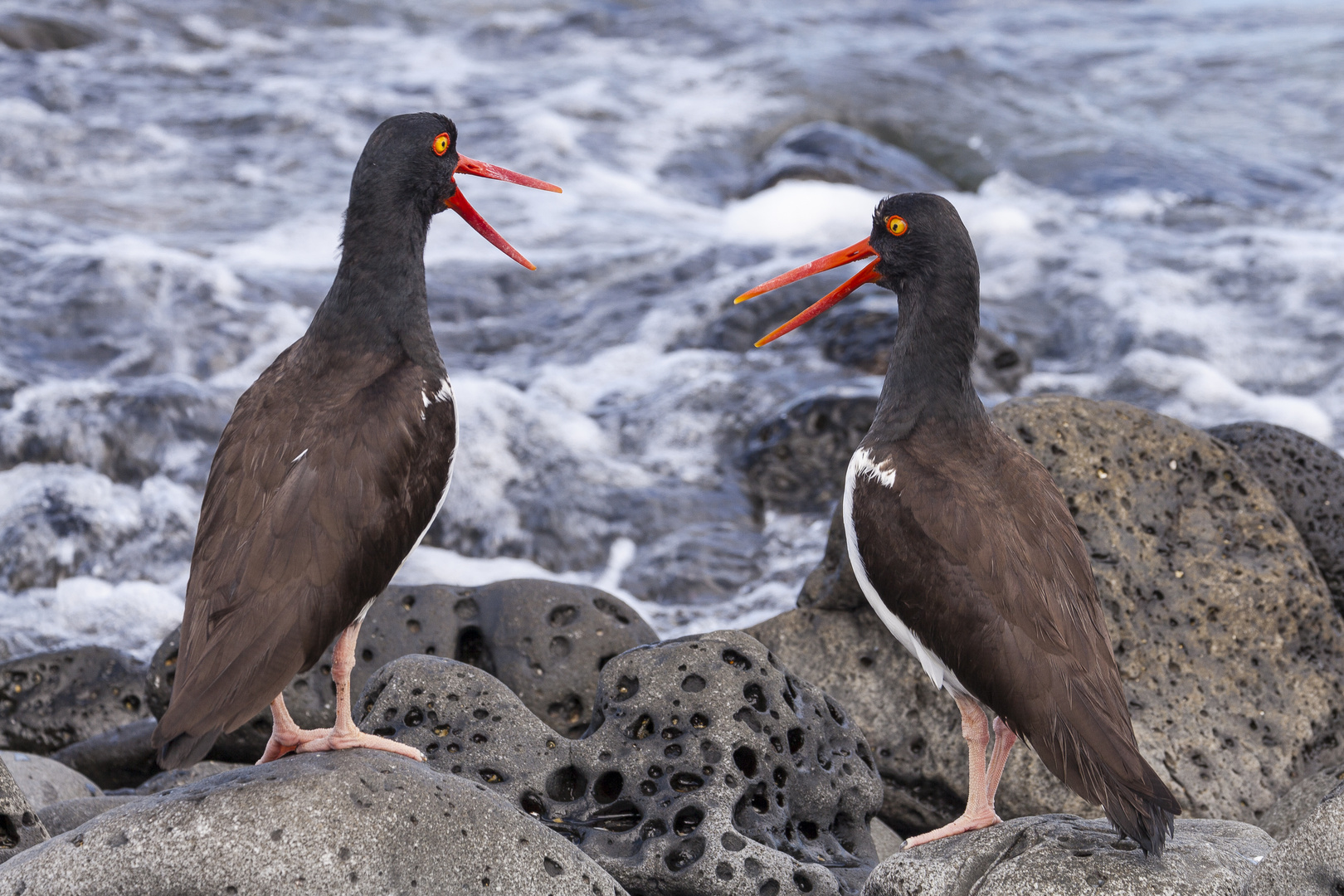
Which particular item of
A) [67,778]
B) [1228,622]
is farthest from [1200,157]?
[67,778]

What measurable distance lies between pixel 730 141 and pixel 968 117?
384 cm

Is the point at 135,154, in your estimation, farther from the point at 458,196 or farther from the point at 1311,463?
the point at 1311,463

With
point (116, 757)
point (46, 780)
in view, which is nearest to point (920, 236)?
point (46, 780)

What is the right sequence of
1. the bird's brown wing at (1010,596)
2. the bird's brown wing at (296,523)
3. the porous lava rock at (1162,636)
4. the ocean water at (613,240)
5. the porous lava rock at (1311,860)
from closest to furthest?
the porous lava rock at (1311,860) < the bird's brown wing at (296,523) < the bird's brown wing at (1010,596) < the porous lava rock at (1162,636) < the ocean water at (613,240)

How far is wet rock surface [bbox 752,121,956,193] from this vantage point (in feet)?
53.5

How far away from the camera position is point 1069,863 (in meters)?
3.96

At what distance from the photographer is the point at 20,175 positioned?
1567 centimetres

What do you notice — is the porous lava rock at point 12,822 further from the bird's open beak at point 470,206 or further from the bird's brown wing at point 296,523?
the bird's open beak at point 470,206

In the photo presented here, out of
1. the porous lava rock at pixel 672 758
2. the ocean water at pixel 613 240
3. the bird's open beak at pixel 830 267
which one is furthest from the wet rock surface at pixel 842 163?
the porous lava rock at pixel 672 758

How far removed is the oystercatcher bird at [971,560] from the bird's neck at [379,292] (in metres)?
1.72

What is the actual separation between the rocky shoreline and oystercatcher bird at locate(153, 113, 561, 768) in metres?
0.32

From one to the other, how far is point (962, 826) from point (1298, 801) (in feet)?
5.74

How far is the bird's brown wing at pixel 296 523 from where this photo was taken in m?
3.96

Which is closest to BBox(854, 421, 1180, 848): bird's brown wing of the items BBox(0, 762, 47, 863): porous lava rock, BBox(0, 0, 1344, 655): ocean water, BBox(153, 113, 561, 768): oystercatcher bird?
BBox(153, 113, 561, 768): oystercatcher bird
